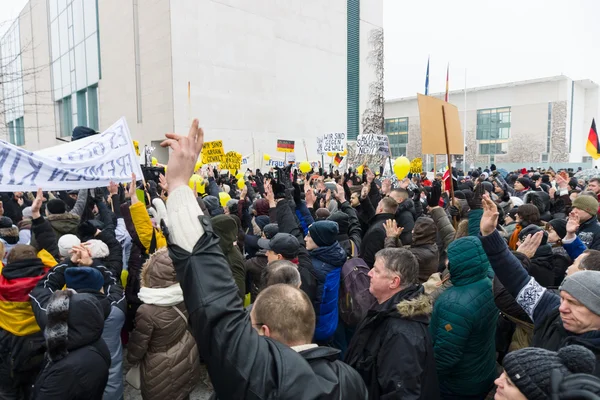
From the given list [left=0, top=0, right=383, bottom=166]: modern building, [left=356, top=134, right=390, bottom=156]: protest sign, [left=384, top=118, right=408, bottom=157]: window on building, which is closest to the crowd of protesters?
[left=356, top=134, right=390, bottom=156]: protest sign

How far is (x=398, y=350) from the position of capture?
2480 millimetres

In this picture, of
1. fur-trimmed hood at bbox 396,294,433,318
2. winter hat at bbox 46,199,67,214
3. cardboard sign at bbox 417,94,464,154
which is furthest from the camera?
winter hat at bbox 46,199,67,214

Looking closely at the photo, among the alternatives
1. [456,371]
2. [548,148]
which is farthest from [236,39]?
[548,148]

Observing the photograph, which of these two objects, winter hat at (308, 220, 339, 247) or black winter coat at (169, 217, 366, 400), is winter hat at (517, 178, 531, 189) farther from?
black winter coat at (169, 217, 366, 400)

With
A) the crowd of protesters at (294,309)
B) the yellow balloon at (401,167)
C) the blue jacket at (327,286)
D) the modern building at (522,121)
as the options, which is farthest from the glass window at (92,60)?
the modern building at (522,121)

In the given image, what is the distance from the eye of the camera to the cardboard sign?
4.79 meters

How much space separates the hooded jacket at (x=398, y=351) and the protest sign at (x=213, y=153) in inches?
372

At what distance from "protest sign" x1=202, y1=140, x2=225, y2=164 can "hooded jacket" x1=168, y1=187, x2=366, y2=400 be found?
10.3 metres

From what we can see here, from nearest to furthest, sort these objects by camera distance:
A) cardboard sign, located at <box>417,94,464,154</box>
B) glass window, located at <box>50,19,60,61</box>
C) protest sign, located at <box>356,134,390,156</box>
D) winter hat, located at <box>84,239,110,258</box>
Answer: winter hat, located at <box>84,239,110,258</box>, cardboard sign, located at <box>417,94,464,154</box>, protest sign, located at <box>356,134,390,156</box>, glass window, located at <box>50,19,60,61</box>

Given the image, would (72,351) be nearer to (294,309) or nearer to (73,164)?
(294,309)

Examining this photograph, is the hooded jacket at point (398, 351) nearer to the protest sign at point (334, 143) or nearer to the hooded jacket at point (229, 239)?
the hooded jacket at point (229, 239)

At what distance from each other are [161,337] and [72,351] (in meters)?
0.88

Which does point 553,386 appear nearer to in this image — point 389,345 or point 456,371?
Result: point 389,345

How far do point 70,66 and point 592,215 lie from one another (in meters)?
39.0
